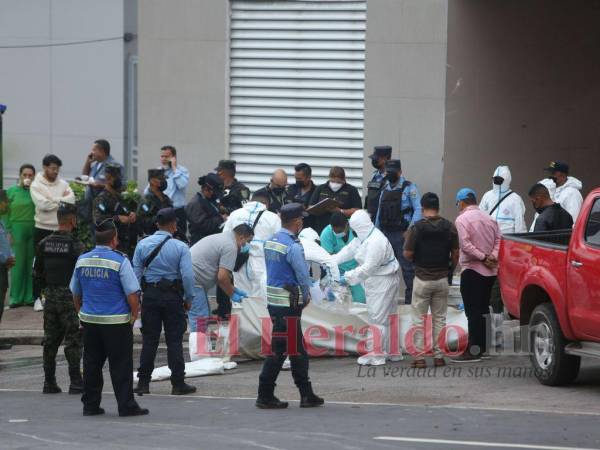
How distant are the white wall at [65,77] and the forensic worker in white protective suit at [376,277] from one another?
11389 millimetres

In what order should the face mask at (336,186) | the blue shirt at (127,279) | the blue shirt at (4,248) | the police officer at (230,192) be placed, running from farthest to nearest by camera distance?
the face mask at (336,186) < the police officer at (230,192) < the blue shirt at (4,248) < the blue shirt at (127,279)

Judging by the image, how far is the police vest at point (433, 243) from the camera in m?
12.0

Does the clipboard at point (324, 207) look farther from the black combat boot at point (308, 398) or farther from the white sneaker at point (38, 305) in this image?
the black combat boot at point (308, 398)

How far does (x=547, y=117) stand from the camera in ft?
60.0

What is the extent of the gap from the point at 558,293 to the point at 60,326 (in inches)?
183

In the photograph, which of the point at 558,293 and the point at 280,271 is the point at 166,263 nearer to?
the point at 280,271

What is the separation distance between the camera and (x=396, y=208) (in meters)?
14.9

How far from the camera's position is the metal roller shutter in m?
18.3

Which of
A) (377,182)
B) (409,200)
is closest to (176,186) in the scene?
(377,182)

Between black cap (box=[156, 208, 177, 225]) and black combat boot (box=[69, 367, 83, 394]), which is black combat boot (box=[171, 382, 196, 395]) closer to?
black combat boot (box=[69, 367, 83, 394])

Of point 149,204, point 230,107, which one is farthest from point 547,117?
point 149,204

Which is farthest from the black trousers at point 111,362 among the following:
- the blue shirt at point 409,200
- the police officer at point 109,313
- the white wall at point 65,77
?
the white wall at point 65,77

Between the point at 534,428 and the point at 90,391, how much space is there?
3.70 m

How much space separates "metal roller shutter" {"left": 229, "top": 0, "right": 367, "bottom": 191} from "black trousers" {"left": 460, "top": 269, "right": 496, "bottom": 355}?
621 cm
